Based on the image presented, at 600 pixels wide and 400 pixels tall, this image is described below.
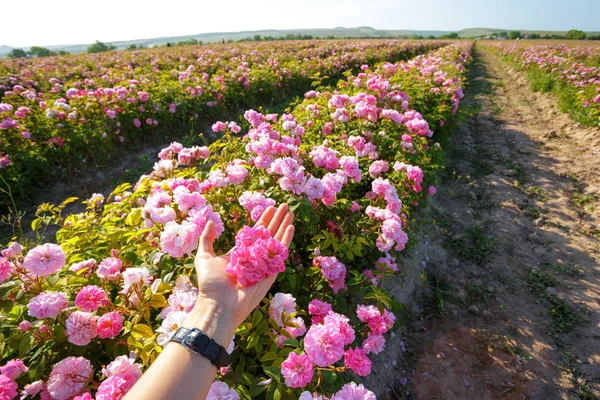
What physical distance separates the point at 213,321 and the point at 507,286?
13.0 ft

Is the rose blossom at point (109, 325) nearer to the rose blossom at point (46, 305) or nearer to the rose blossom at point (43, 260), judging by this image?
the rose blossom at point (46, 305)

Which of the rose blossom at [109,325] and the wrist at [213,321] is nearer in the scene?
the wrist at [213,321]

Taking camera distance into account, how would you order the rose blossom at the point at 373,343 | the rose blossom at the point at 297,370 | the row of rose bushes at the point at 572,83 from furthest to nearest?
the row of rose bushes at the point at 572,83 < the rose blossom at the point at 373,343 < the rose blossom at the point at 297,370

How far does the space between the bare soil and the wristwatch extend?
76.1 inches

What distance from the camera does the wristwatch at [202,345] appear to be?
3.50 ft

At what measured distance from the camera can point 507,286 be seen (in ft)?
12.0

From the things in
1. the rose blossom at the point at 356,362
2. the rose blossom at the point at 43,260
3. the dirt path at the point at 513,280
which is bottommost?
the dirt path at the point at 513,280

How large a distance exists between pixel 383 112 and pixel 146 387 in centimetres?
346

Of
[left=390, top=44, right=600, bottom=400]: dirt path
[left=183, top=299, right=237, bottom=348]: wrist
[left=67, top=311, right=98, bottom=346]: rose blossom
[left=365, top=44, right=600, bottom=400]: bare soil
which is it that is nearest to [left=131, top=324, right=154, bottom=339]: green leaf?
[left=67, top=311, right=98, bottom=346]: rose blossom

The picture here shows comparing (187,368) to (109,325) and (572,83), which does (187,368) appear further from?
→ (572,83)

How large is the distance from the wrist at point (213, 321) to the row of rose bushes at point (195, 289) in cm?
13

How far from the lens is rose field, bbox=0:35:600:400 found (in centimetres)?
130

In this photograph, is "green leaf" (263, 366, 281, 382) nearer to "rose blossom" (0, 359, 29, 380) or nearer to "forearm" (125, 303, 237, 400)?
"forearm" (125, 303, 237, 400)

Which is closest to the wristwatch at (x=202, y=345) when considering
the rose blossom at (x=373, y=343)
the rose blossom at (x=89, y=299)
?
the rose blossom at (x=89, y=299)
